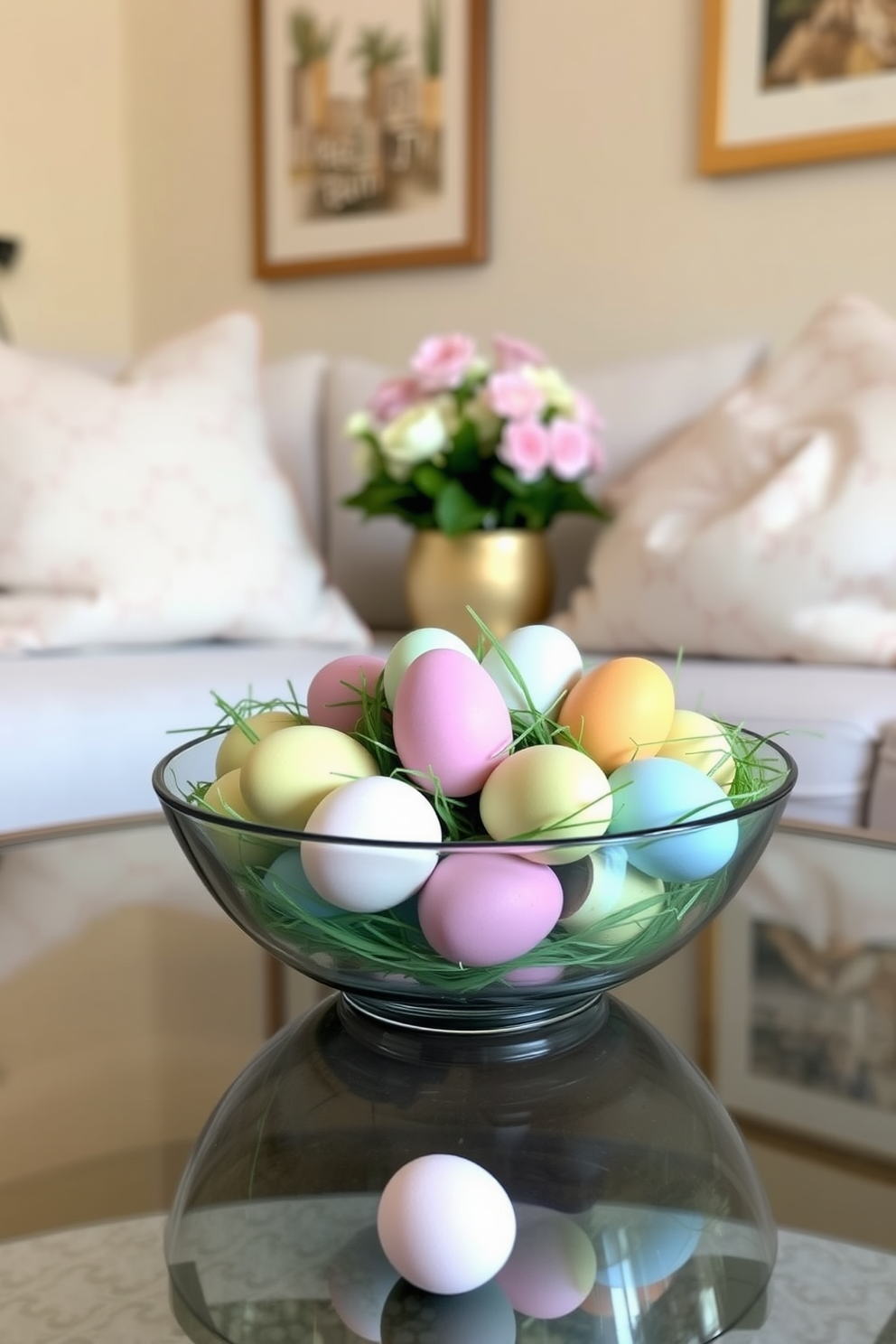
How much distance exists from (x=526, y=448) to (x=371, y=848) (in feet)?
4.43

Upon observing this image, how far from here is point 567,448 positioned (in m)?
1.78

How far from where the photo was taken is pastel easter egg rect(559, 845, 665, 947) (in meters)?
0.50

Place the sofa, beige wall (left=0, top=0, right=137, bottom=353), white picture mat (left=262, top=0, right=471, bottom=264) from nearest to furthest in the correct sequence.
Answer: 1. the sofa
2. white picture mat (left=262, top=0, right=471, bottom=264)
3. beige wall (left=0, top=0, right=137, bottom=353)

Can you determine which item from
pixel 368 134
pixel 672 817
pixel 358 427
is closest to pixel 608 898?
pixel 672 817

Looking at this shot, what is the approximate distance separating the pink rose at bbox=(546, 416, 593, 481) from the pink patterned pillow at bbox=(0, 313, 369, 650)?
39cm

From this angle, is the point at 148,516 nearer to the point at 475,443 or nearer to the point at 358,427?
the point at 358,427

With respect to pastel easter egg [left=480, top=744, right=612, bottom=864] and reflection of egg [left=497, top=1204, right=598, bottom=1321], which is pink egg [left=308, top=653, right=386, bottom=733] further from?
reflection of egg [left=497, top=1204, right=598, bottom=1321]

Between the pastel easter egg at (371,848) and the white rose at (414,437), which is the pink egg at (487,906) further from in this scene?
the white rose at (414,437)

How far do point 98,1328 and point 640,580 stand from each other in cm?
139

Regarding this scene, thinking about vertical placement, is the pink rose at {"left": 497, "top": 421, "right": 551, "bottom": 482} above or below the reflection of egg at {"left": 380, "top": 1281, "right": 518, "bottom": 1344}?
above

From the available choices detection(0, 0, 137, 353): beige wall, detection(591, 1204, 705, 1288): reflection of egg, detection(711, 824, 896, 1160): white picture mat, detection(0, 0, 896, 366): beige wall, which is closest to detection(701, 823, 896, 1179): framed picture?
detection(711, 824, 896, 1160): white picture mat

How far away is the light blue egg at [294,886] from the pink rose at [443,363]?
142 centimetres

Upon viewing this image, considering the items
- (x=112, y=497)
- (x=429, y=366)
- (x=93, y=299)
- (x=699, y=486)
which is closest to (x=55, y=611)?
(x=112, y=497)

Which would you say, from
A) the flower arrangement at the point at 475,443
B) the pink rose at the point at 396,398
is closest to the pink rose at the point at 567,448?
the flower arrangement at the point at 475,443
